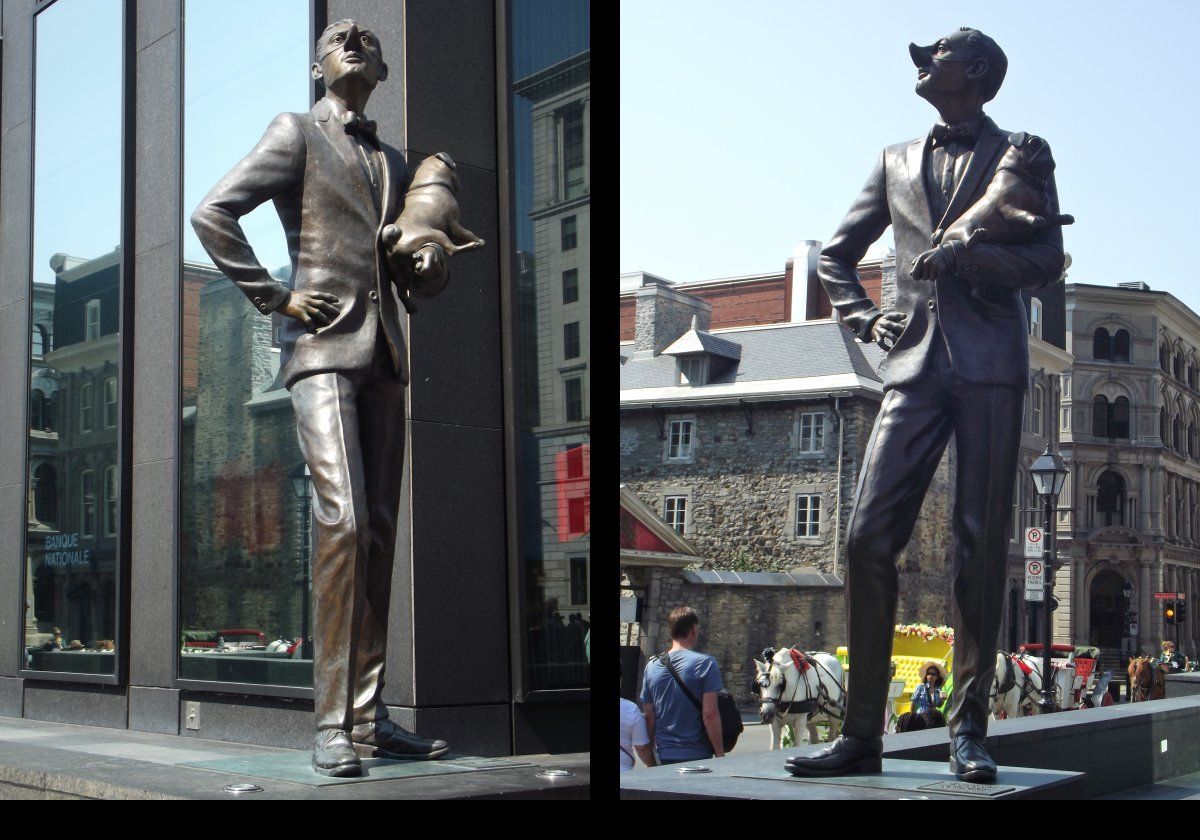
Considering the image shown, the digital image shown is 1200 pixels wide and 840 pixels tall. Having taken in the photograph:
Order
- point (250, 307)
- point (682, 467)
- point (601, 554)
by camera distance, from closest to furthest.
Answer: point (601, 554) → point (250, 307) → point (682, 467)

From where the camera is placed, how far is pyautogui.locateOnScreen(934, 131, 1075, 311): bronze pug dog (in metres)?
4.61

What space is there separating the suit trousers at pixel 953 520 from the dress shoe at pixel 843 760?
4 cm

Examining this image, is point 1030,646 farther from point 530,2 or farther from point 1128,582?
point 530,2

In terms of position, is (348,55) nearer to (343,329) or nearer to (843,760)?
(343,329)

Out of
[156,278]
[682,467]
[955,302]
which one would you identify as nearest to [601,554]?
[955,302]

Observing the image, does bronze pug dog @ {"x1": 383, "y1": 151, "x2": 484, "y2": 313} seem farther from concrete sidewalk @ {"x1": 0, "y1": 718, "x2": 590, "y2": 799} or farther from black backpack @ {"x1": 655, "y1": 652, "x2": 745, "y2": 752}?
black backpack @ {"x1": 655, "y1": 652, "x2": 745, "y2": 752}

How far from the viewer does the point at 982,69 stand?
4.77m

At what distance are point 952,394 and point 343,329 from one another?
6.58 ft

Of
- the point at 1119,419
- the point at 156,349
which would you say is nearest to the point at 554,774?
the point at 1119,419

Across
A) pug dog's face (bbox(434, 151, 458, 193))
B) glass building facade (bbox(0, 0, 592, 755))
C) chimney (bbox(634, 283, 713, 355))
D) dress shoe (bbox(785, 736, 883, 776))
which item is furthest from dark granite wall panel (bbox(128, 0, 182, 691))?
dress shoe (bbox(785, 736, 883, 776))

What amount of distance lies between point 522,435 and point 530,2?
86.8 inches

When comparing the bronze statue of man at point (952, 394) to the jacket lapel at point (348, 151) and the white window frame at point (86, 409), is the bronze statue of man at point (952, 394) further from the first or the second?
the white window frame at point (86, 409)

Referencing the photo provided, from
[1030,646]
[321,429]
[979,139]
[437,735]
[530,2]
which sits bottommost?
[437,735]

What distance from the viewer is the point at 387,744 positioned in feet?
16.7
